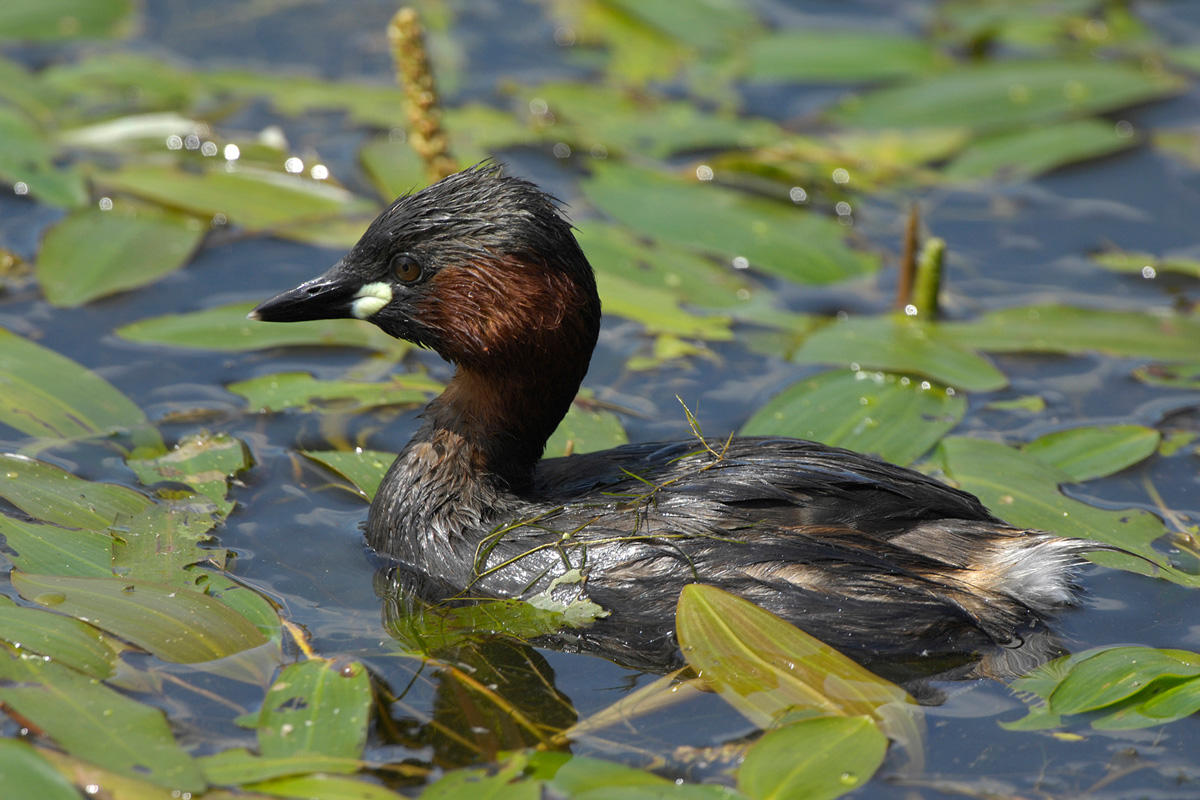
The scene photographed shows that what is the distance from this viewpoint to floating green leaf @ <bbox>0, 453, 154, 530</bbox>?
453cm

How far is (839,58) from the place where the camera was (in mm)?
8445

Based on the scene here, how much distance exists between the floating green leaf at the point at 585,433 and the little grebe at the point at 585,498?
0.47 m

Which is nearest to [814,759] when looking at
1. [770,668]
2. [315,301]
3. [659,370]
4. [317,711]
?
[770,668]

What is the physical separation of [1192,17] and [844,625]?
6.89 meters

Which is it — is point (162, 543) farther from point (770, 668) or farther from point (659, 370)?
point (659, 370)

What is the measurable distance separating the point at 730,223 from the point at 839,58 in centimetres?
218

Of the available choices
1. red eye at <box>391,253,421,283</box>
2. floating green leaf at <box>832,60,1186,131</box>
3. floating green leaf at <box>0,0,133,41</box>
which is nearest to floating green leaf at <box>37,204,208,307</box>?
red eye at <box>391,253,421,283</box>

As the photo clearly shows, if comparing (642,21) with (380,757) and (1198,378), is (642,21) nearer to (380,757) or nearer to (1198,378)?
(1198,378)

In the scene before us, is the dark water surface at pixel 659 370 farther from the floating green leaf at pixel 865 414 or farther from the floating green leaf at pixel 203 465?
the floating green leaf at pixel 865 414

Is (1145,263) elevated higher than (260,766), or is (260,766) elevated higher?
(1145,263)

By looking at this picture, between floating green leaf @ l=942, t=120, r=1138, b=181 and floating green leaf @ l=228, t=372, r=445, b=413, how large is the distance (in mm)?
3684

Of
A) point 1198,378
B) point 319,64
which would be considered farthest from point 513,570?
point 319,64

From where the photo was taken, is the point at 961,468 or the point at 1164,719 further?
the point at 961,468

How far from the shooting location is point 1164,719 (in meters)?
3.95
